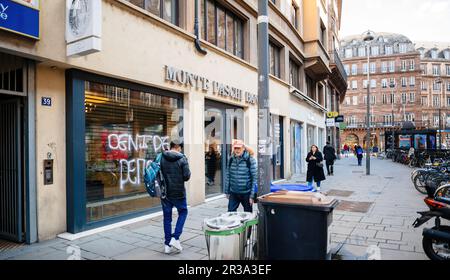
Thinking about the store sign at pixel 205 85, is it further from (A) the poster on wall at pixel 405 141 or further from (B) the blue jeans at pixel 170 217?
(A) the poster on wall at pixel 405 141

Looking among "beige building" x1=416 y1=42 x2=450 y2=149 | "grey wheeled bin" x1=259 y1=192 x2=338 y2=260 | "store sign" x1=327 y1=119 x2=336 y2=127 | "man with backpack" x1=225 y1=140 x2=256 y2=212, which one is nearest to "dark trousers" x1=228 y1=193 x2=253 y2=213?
"man with backpack" x1=225 y1=140 x2=256 y2=212

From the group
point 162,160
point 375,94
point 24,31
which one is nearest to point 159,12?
point 24,31

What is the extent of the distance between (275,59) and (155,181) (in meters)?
11.7

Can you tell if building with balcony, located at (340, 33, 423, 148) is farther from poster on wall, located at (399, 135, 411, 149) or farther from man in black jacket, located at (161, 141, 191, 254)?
man in black jacket, located at (161, 141, 191, 254)

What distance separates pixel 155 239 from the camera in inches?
228

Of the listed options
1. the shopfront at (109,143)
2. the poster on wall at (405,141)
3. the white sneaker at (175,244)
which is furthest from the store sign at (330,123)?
the white sneaker at (175,244)

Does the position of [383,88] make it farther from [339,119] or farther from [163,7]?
[163,7]

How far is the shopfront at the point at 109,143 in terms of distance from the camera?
6023 millimetres

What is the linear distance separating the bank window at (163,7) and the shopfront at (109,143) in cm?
200

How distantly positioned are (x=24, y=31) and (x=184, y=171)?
10.8 ft

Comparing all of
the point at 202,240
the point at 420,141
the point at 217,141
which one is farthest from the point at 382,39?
the point at 202,240

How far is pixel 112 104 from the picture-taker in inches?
273

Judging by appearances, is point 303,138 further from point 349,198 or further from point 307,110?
point 349,198

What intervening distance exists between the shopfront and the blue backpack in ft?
6.25
